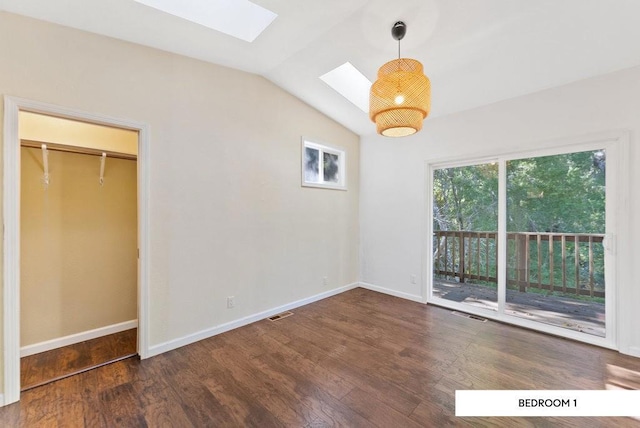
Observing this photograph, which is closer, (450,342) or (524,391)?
(524,391)

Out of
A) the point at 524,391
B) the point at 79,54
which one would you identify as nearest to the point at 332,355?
Result: the point at 524,391

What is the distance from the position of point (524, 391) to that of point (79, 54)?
4.27m

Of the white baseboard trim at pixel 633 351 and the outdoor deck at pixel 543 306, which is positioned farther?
the outdoor deck at pixel 543 306

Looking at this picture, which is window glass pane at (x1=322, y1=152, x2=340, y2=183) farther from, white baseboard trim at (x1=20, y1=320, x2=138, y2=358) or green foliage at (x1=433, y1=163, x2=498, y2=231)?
white baseboard trim at (x1=20, y1=320, x2=138, y2=358)

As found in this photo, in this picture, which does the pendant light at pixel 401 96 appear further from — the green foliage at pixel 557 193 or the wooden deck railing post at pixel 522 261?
the wooden deck railing post at pixel 522 261

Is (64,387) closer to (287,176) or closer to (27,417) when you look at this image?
(27,417)

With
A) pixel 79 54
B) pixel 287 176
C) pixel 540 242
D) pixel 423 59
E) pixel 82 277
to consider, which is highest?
pixel 423 59

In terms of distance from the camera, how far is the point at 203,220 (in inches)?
107

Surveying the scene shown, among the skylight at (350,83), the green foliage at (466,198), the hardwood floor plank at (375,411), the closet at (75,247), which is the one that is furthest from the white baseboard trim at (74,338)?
the green foliage at (466,198)

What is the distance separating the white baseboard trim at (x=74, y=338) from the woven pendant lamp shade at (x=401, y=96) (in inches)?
136

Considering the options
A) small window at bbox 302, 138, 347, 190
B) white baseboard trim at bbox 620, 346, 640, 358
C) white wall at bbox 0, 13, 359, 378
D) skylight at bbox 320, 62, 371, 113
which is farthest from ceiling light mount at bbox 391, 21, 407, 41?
white baseboard trim at bbox 620, 346, 640, 358

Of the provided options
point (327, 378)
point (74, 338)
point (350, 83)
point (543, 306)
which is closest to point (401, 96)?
point (350, 83)

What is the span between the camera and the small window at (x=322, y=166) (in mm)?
3811

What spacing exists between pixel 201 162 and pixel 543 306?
4.13 m
